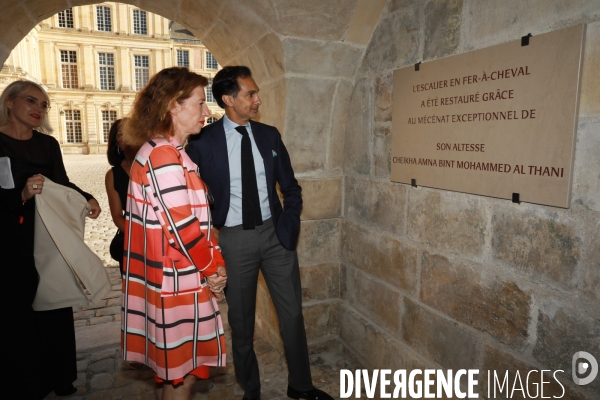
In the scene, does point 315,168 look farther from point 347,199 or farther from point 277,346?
point 277,346

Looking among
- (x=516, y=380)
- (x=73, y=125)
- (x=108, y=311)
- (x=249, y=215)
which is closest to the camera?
(x=516, y=380)

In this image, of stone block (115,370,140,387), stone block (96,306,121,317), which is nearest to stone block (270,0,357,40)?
stone block (115,370,140,387)

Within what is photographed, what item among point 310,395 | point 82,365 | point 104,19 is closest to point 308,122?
point 310,395

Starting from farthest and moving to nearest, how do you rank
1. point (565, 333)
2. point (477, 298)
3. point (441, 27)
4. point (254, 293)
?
point (254, 293) < point (441, 27) < point (477, 298) < point (565, 333)

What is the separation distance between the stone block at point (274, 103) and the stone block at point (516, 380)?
193cm

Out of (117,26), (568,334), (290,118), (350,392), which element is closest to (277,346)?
(350,392)

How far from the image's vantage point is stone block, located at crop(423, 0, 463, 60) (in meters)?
2.12

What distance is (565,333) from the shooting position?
1.71 m

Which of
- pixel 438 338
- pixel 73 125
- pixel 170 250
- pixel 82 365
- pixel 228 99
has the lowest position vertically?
pixel 82 365

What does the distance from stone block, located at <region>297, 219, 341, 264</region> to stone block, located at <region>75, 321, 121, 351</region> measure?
1.81m

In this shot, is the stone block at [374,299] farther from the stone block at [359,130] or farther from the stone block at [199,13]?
the stone block at [199,13]

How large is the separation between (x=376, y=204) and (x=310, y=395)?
1371 millimetres

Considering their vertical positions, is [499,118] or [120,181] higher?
[499,118]

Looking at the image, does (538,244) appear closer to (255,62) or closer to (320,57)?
(320,57)
